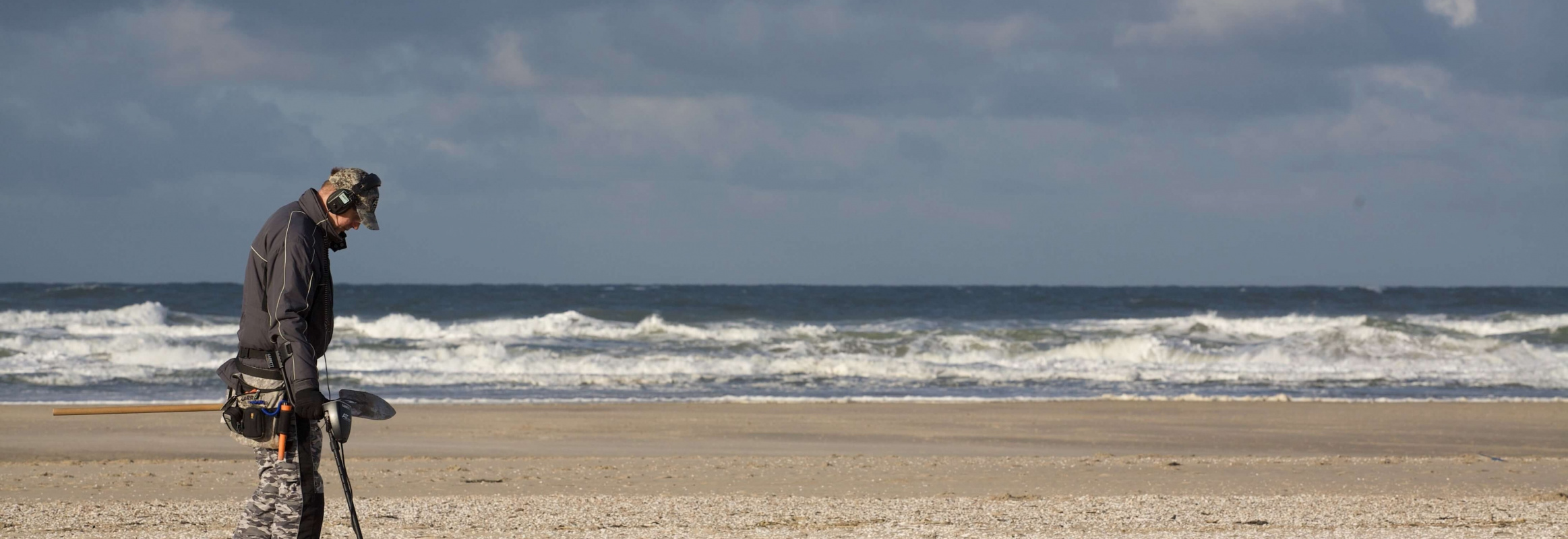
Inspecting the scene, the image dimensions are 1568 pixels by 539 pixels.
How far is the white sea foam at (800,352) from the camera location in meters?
19.0

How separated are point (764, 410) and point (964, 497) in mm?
6792

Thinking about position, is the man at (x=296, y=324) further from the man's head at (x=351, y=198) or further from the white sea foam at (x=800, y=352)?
the white sea foam at (x=800, y=352)

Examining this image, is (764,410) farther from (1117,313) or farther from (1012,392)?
(1117,313)

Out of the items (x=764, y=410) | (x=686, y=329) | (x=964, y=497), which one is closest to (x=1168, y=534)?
(x=964, y=497)

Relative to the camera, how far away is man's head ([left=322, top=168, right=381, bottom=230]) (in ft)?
12.9

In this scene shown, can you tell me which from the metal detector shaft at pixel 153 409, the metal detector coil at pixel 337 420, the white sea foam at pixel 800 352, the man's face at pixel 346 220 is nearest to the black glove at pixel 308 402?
the metal detector coil at pixel 337 420

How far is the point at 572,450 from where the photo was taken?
34.4ft

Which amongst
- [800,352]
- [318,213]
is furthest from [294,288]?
[800,352]

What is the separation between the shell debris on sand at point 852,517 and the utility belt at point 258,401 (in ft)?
6.47

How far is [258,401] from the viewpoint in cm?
394

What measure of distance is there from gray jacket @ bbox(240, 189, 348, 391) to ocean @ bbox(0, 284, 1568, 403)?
11.8 meters

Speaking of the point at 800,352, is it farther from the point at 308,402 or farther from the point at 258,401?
the point at 308,402

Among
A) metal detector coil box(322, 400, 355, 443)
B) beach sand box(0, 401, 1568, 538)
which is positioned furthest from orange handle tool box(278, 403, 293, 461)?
beach sand box(0, 401, 1568, 538)

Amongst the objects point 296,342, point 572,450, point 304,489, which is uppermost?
point 296,342
